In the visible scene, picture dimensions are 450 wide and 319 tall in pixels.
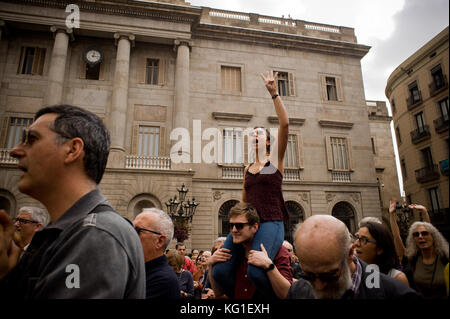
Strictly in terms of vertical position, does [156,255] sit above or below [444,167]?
below

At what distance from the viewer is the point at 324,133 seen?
1916 cm

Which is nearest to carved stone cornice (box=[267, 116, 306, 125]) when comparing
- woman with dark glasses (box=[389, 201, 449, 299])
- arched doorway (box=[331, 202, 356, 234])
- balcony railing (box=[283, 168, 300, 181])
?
balcony railing (box=[283, 168, 300, 181])

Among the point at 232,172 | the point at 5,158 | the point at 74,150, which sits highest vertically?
the point at 5,158

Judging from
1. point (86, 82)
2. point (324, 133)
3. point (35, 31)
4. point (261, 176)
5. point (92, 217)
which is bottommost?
point (92, 217)

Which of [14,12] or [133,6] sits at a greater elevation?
[133,6]

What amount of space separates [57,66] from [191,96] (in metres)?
7.23

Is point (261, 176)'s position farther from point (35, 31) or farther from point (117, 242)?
point (35, 31)

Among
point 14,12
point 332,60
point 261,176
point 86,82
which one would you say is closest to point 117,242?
point 261,176

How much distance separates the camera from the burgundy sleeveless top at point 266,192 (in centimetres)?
275

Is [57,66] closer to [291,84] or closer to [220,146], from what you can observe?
[220,146]

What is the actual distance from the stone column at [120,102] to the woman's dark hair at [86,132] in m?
14.2

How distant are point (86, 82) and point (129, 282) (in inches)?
715

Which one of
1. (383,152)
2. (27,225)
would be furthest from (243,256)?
(383,152)

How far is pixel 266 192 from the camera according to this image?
2.85 metres
